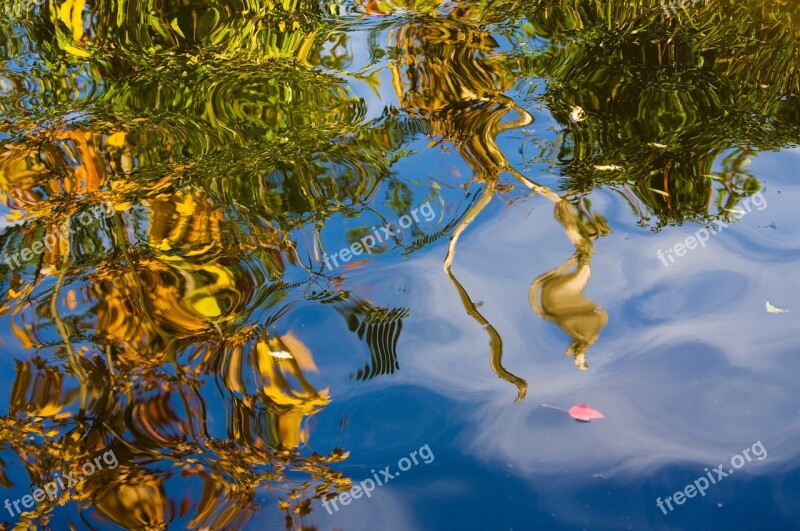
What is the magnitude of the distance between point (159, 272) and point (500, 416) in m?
0.96

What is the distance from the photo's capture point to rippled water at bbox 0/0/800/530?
4.81ft

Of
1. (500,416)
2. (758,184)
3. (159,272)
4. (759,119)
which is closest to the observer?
(500,416)

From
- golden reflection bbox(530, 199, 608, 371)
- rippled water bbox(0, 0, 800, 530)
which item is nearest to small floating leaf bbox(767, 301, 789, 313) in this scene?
rippled water bbox(0, 0, 800, 530)

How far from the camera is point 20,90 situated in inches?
99.8

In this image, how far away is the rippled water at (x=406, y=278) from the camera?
4.81ft

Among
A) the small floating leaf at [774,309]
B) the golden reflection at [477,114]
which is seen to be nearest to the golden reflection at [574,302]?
the golden reflection at [477,114]

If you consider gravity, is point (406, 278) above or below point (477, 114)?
below

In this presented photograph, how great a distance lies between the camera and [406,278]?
1807mm

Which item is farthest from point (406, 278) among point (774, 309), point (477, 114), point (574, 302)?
point (774, 309)

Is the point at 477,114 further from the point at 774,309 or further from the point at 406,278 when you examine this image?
the point at 774,309

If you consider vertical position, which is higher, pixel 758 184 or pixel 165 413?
pixel 758 184

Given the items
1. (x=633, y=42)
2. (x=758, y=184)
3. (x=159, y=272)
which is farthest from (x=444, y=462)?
(x=633, y=42)

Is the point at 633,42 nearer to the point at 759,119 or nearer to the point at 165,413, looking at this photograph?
the point at 759,119

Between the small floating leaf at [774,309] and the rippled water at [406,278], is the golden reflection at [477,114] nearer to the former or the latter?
the rippled water at [406,278]
